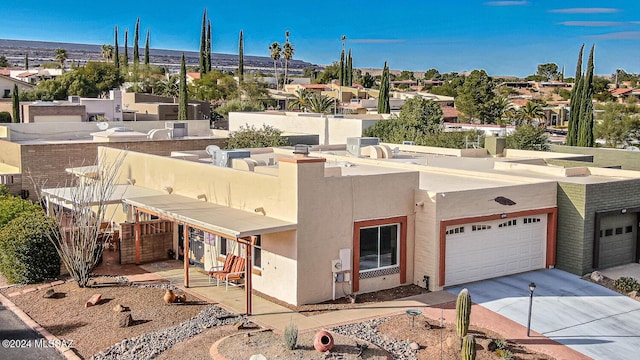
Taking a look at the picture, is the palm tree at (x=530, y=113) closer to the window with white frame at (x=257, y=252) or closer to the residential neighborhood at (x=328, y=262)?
the residential neighborhood at (x=328, y=262)

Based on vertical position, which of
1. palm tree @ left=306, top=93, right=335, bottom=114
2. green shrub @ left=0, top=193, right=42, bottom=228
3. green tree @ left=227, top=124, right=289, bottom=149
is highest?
palm tree @ left=306, top=93, right=335, bottom=114

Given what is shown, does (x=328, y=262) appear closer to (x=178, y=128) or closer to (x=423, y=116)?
(x=178, y=128)

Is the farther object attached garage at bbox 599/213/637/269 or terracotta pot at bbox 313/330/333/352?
attached garage at bbox 599/213/637/269

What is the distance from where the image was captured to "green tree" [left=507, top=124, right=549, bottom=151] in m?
43.7

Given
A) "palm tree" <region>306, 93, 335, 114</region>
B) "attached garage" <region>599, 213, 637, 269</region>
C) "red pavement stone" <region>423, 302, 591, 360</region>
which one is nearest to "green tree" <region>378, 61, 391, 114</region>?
"palm tree" <region>306, 93, 335, 114</region>

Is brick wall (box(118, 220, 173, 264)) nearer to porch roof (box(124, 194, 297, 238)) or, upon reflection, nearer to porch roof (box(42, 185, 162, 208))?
porch roof (box(42, 185, 162, 208))

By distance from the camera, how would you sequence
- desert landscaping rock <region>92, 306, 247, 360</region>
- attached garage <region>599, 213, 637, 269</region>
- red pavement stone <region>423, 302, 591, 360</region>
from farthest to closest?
1. attached garage <region>599, 213, 637, 269</region>
2. red pavement stone <region>423, 302, 591, 360</region>
3. desert landscaping rock <region>92, 306, 247, 360</region>

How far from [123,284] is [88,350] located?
5.55 m

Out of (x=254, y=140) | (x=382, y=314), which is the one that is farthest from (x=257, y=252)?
(x=254, y=140)

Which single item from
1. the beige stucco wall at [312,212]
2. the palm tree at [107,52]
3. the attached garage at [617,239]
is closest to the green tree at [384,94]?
the attached garage at [617,239]

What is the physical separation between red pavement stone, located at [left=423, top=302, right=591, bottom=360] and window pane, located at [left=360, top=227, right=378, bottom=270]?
7.82ft

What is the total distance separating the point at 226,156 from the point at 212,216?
5.97 meters

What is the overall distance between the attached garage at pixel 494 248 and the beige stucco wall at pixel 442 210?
407 millimetres

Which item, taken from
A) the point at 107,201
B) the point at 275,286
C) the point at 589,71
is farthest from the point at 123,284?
the point at 589,71
